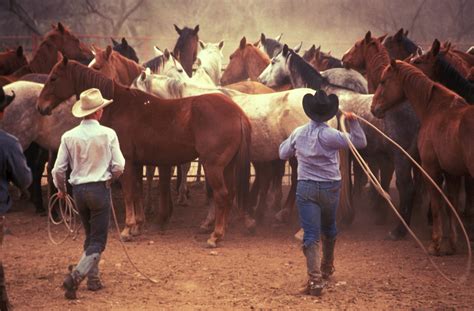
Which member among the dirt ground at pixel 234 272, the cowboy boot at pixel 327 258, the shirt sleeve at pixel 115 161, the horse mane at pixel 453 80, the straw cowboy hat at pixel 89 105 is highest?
the horse mane at pixel 453 80

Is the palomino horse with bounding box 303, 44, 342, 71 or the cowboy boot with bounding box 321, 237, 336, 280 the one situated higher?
the palomino horse with bounding box 303, 44, 342, 71

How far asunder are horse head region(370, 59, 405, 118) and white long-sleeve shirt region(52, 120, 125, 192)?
11.3 feet

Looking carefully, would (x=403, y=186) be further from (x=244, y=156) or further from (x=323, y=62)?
(x=323, y=62)

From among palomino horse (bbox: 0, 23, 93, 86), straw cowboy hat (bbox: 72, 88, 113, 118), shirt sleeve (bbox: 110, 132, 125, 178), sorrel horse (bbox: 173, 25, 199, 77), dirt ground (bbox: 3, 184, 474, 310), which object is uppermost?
sorrel horse (bbox: 173, 25, 199, 77)

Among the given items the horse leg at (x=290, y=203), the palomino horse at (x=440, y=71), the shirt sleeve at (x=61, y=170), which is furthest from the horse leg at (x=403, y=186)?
the shirt sleeve at (x=61, y=170)

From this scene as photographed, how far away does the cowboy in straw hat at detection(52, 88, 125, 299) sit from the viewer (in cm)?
677

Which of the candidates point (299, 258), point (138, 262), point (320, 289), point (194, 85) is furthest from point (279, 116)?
point (320, 289)

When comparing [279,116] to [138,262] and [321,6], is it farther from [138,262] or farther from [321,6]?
[321,6]

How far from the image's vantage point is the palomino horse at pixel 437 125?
7.91m

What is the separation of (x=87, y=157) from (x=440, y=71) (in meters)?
4.53

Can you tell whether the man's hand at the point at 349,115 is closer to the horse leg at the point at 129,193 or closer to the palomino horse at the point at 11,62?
the horse leg at the point at 129,193

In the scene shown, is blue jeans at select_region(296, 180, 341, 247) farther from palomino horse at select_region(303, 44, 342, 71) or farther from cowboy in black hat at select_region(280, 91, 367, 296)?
palomino horse at select_region(303, 44, 342, 71)

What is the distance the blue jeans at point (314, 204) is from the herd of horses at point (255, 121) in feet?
5.65

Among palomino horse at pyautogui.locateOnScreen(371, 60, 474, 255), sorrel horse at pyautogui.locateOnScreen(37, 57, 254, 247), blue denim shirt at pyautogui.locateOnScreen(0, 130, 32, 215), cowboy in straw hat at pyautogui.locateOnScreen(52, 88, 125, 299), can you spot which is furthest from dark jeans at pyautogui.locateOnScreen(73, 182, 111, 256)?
palomino horse at pyautogui.locateOnScreen(371, 60, 474, 255)
